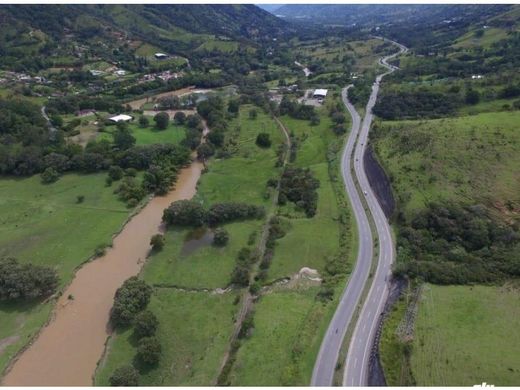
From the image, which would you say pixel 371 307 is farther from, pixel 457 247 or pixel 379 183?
pixel 379 183

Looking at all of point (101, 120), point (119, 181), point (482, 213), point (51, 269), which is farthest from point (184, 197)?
point (482, 213)

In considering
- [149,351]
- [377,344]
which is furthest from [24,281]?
[377,344]

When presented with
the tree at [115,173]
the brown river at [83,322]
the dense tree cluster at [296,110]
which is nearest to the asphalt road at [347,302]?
the brown river at [83,322]

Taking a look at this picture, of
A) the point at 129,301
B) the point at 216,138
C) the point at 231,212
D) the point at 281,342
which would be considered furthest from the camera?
the point at 216,138

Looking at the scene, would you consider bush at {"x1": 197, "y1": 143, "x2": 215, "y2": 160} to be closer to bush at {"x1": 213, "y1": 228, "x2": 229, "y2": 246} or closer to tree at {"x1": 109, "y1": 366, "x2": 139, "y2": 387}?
bush at {"x1": 213, "y1": 228, "x2": 229, "y2": 246}

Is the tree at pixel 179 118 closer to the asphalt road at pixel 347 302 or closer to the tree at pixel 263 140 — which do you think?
the tree at pixel 263 140

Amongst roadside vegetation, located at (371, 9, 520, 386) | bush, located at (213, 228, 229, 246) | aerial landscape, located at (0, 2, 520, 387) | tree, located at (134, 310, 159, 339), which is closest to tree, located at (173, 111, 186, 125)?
aerial landscape, located at (0, 2, 520, 387)
